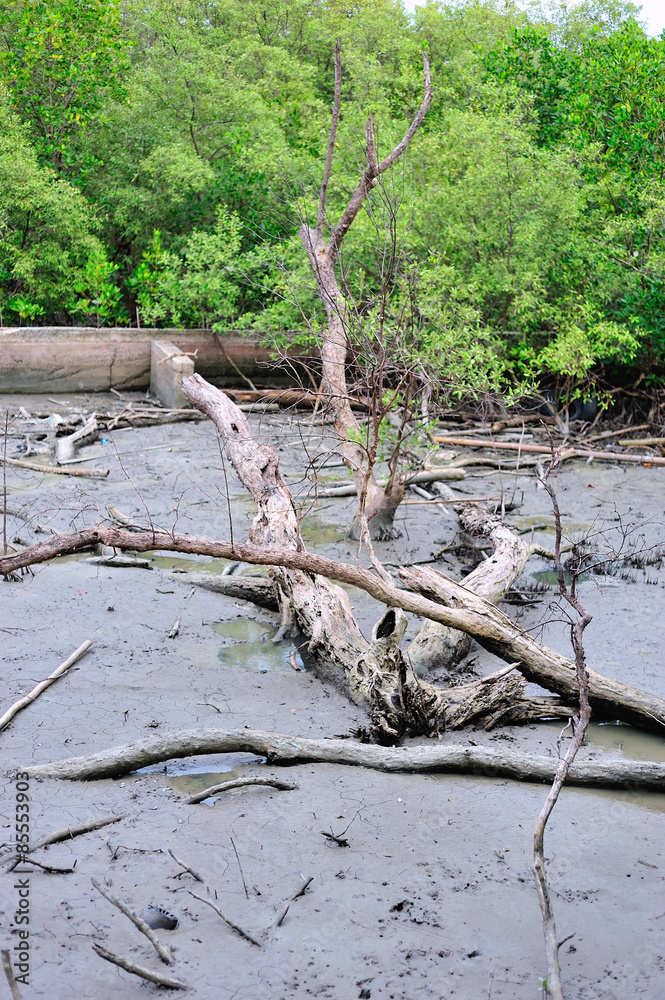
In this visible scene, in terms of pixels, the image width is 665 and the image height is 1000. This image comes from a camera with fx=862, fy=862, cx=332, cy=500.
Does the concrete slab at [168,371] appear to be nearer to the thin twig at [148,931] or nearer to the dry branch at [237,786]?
the dry branch at [237,786]

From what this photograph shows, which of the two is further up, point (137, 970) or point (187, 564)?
point (137, 970)

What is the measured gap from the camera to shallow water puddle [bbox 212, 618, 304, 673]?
5.89 meters

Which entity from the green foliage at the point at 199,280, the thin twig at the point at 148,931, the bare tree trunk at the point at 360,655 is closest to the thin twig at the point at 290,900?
the thin twig at the point at 148,931

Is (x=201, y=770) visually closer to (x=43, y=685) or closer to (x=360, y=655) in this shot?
(x=43, y=685)

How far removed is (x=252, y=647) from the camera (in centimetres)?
615

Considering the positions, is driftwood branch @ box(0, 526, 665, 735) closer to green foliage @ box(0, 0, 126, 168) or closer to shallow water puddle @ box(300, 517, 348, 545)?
shallow water puddle @ box(300, 517, 348, 545)

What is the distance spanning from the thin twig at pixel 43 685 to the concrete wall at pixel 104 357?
7888 millimetres

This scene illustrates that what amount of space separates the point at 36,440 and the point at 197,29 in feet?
44.9

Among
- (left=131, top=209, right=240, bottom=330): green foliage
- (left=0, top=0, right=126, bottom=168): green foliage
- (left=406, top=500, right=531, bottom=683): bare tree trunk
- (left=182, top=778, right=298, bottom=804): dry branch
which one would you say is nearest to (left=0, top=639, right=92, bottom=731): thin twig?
(left=182, top=778, right=298, bottom=804): dry branch

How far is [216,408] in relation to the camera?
27.3 ft

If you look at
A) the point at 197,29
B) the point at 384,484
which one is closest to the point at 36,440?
the point at 384,484

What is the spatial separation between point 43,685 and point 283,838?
1954 mm

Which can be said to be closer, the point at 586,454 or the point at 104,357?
the point at 586,454

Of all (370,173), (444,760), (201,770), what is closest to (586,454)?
(370,173)
